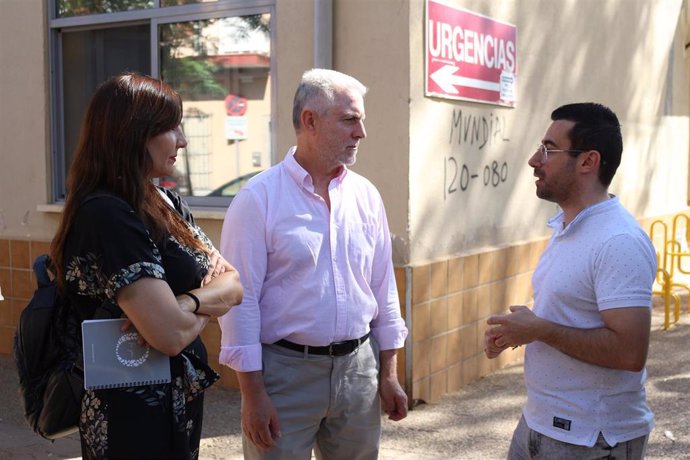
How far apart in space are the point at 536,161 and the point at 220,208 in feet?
12.7

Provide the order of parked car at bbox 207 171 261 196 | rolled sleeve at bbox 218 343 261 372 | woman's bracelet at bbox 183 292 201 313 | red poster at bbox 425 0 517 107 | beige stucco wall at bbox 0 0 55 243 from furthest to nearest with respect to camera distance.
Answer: beige stucco wall at bbox 0 0 55 243 → parked car at bbox 207 171 261 196 → red poster at bbox 425 0 517 107 → rolled sleeve at bbox 218 343 261 372 → woman's bracelet at bbox 183 292 201 313

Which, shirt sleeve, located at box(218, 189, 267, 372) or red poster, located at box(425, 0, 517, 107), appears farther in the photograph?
red poster, located at box(425, 0, 517, 107)

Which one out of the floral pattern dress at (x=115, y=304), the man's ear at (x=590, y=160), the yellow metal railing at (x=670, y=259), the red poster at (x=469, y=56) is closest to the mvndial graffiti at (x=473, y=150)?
the red poster at (x=469, y=56)

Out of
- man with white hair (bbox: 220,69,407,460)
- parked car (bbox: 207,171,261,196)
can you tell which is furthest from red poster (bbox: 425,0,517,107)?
man with white hair (bbox: 220,69,407,460)

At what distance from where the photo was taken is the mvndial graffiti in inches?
245

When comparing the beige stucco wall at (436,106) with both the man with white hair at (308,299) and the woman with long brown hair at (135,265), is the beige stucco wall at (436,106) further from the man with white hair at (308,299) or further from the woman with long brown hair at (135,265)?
the woman with long brown hair at (135,265)

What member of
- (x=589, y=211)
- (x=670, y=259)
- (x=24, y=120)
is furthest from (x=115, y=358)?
(x=670, y=259)

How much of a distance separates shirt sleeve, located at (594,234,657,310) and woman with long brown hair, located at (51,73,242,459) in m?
1.16

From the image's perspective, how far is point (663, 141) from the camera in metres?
11.1

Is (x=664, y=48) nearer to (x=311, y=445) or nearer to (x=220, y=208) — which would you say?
(x=220, y=208)

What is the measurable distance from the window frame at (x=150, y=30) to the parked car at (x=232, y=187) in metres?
0.05

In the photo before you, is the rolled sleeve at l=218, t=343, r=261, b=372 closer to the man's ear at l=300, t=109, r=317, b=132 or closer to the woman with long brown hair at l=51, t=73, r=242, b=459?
the woman with long brown hair at l=51, t=73, r=242, b=459

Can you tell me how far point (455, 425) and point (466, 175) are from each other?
1.81 m

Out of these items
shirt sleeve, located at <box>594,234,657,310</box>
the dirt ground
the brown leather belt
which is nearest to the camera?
shirt sleeve, located at <box>594,234,657,310</box>
